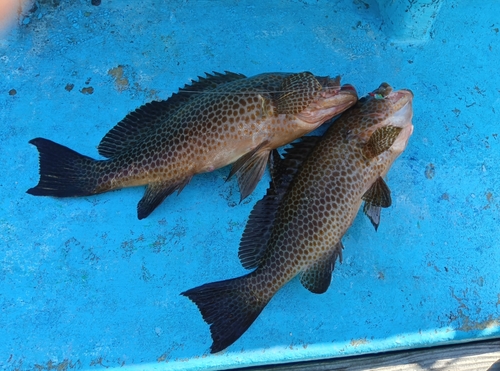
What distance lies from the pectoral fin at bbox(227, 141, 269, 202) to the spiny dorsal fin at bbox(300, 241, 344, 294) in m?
0.57

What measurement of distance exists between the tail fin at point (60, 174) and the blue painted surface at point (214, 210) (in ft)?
0.54

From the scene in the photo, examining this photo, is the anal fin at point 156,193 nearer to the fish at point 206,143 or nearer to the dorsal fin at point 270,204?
the fish at point 206,143

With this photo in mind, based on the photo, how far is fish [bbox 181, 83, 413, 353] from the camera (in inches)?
84.2

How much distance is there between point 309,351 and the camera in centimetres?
230

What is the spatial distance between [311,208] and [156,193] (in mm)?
907

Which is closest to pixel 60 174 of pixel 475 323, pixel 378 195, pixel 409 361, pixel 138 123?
pixel 138 123

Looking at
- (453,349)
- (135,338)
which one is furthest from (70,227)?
(453,349)

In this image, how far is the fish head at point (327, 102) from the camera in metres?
2.34

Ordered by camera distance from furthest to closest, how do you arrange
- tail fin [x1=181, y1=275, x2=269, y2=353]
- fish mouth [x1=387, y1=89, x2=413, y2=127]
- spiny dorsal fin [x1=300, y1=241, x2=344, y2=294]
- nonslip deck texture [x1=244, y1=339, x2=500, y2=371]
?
nonslip deck texture [x1=244, y1=339, x2=500, y2=371] < fish mouth [x1=387, y1=89, x2=413, y2=127] < spiny dorsal fin [x1=300, y1=241, x2=344, y2=294] < tail fin [x1=181, y1=275, x2=269, y2=353]

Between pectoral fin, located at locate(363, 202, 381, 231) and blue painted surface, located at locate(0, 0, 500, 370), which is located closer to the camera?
blue painted surface, located at locate(0, 0, 500, 370)

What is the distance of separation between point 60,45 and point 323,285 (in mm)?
2414

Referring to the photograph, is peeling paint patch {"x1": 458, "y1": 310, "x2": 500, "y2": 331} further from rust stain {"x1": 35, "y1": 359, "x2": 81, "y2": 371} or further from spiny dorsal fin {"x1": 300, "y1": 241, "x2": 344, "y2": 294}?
rust stain {"x1": 35, "y1": 359, "x2": 81, "y2": 371}

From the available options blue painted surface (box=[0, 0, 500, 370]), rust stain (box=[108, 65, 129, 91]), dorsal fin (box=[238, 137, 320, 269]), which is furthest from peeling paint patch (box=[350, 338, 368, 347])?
rust stain (box=[108, 65, 129, 91])

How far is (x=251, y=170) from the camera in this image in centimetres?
234
